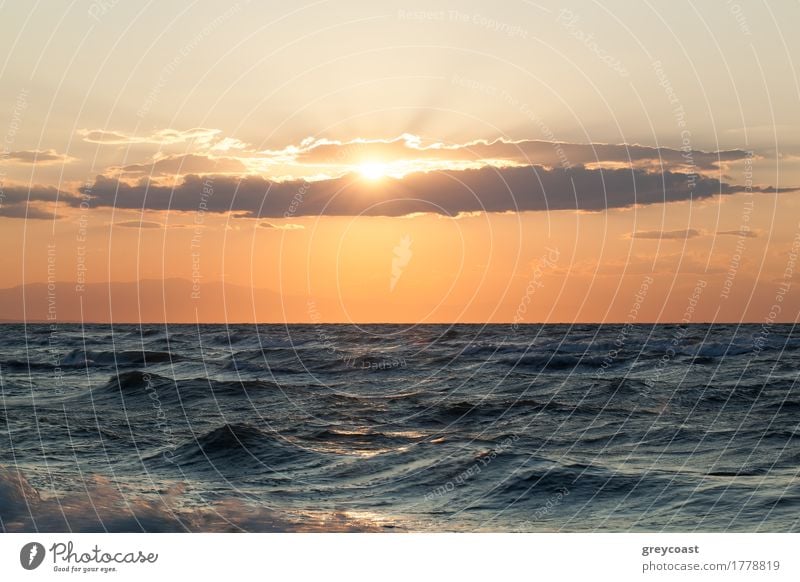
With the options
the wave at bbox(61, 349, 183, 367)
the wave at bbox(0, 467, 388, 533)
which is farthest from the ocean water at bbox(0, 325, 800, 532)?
the wave at bbox(61, 349, 183, 367)

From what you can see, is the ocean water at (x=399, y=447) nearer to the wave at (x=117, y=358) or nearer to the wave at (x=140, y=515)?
the wave at (x=140, y=515)

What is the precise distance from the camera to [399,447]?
28.0 metres

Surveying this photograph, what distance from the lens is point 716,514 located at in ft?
61.7

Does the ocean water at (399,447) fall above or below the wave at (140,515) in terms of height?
below

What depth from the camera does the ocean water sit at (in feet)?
60.1

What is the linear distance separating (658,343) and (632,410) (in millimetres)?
46181

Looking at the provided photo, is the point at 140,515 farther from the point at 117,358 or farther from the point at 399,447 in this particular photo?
the point at 117,358

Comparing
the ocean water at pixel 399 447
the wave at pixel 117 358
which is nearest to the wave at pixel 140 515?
the ocean water at pixel 399 447

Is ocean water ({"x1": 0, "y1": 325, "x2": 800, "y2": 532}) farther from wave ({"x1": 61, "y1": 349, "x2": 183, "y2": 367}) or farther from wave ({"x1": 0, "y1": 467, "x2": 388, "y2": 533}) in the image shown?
wave ({"x1": 61, "y1": 349, "x2": 183, "y2": 367})

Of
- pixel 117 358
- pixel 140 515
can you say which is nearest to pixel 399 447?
pixel 140 515

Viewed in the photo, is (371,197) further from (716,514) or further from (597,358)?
(597,358)

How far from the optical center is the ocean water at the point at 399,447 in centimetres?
1831

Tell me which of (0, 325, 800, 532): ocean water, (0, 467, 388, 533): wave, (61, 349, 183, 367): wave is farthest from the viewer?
(61, 349, 183, 367): wave
